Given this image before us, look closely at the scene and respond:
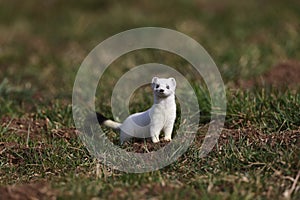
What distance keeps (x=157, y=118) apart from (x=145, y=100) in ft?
4.50

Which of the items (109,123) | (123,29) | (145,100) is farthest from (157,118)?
(123,29)

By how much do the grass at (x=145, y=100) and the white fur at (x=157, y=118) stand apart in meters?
0.09

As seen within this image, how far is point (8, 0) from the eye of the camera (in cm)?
1101

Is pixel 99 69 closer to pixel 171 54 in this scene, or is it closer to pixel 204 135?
pixel 171 54

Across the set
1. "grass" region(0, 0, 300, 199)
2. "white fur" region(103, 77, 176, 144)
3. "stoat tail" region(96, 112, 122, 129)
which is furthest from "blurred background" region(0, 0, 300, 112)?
"white fur" region(103, 77, 176, 144)

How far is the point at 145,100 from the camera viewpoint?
5.85 meters

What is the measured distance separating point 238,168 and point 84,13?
696 centimetres

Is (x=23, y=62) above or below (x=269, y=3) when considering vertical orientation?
below

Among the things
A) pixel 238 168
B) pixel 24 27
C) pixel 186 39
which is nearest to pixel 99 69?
pixel 186 39

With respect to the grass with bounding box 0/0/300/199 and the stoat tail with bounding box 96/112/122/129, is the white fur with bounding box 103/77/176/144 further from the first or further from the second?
the stoat tail with bounding box 96/112/122/129

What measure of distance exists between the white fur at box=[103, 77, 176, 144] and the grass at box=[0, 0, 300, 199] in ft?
0.31

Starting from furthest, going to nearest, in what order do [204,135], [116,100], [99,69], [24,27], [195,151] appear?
[24,27] → [99,69] → [116,100] → [204,135] → [195,151]

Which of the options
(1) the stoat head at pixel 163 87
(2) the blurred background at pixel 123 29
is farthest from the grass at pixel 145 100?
(1) the stoat head at pixel 163 87

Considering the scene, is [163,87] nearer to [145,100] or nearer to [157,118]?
[157,118]
